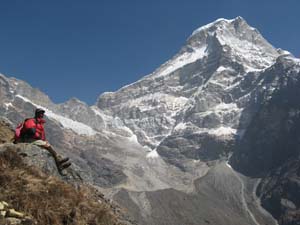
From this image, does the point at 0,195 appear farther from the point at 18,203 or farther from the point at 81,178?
the point at 81,178

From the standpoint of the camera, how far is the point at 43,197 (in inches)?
487

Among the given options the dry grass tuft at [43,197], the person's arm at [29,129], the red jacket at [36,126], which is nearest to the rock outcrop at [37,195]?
the dry grass tuft at [43,197]

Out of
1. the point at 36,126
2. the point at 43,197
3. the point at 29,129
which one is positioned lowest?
the point at 43,197

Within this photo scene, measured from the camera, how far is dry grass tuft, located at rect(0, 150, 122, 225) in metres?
11.8

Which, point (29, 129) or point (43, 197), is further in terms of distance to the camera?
point (29, 129)

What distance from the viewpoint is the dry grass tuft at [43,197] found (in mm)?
11789

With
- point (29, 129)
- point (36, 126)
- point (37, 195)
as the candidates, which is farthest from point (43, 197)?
point (36, 126)

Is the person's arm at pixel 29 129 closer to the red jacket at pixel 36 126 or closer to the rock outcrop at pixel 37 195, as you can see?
the red jacket at pixel 36 126

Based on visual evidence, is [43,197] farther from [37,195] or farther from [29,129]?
[29,129]

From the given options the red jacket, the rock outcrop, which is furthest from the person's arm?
the rock outcrop

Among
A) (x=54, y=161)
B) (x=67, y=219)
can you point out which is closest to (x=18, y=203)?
(x=67, y=219)

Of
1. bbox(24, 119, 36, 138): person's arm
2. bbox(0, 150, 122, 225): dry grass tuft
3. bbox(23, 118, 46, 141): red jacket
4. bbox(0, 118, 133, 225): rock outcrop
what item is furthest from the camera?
bbox(23, 118, 46, 141): red jacket

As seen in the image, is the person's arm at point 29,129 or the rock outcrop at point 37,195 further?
the person's arm at point 29,129

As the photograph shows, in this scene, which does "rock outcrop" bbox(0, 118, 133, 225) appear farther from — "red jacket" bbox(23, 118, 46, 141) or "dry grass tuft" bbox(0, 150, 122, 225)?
"red jacket" bbox(23, 118, 46, 141)
